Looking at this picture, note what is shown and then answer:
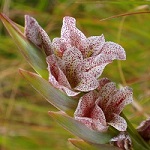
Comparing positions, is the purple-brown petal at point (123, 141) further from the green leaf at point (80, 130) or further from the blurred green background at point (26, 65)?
the blurred green background at point (26, 65)

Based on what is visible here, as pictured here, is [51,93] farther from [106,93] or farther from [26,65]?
[26,65]

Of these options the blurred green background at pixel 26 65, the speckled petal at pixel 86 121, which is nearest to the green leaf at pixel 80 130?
the speckled petal at pixel 86 121

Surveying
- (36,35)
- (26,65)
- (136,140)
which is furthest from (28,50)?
(26,65)

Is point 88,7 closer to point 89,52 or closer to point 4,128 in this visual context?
point 4,128

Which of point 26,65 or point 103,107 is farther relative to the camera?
point 26,65

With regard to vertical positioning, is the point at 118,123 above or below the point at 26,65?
above

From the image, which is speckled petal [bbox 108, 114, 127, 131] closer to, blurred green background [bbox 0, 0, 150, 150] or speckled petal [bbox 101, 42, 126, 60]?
speckled petal [bbox 101, 42, 126, 60]

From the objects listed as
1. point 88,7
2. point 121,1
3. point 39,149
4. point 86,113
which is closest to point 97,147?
point 86,113

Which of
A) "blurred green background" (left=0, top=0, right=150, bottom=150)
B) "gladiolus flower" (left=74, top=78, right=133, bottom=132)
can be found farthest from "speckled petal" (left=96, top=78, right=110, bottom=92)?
"blurred green background" (left=0, top=0, right=150, bottom=150)
